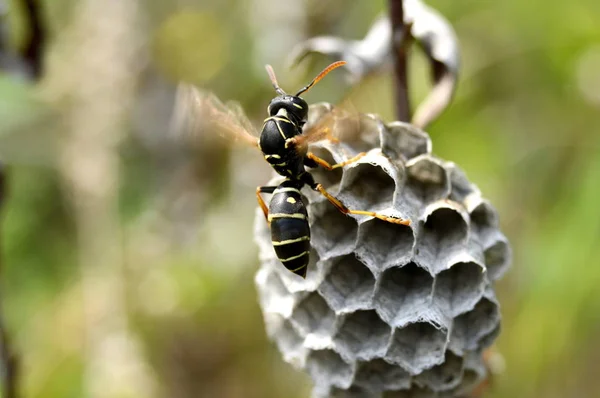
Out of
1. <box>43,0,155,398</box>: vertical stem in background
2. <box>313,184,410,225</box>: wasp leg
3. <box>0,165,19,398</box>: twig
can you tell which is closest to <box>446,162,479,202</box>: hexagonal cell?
<box>313,184,410,225</box>: wasp leg

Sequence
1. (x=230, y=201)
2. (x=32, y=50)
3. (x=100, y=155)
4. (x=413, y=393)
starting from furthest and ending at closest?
(x=230, y=201) < (x=100, y=155) < (x=32, y=50) < (x=413, y=393)

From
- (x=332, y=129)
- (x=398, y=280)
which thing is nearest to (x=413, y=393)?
(x=398, y=280)

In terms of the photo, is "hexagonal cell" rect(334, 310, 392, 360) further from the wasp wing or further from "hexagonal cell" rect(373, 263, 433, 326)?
the wasp wing

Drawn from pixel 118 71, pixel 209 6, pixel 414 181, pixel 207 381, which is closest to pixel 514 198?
pixel 414 181

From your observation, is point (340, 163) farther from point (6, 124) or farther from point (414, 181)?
point (6, 124)

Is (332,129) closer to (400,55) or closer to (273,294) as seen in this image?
(400,55)

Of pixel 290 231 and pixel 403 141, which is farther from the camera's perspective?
pixel 403 141
